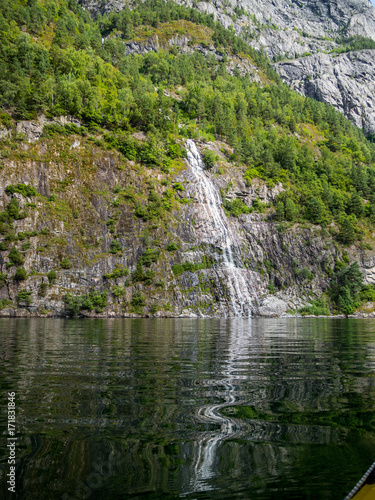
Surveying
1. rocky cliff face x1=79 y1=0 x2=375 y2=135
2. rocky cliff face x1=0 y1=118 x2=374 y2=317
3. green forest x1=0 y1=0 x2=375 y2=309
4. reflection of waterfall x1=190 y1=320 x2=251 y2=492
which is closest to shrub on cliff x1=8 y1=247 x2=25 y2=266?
rocky cliff face x1=0 y1=118 x2=374 y2=317

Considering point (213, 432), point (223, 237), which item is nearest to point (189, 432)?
point (213, 432)

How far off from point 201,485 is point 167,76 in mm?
112706

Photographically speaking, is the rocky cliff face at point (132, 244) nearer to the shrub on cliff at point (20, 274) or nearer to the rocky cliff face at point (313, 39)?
the shrub on cliff at point (20, 274)

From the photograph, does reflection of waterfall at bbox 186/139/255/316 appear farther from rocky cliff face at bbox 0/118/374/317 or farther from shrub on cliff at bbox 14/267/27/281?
shrub on cliff at bbox 14/267/27/281

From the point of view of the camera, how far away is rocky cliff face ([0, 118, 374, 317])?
146 ft

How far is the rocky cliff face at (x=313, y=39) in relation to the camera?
147625 millimetres

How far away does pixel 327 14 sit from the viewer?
196000mm

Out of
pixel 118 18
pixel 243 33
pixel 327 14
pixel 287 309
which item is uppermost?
pixel 327 14

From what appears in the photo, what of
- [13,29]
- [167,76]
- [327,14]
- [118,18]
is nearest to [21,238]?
[13,29]

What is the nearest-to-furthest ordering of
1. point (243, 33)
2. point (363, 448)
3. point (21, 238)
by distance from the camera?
point (363, 448)
point (21, 238)
point (243, 33)

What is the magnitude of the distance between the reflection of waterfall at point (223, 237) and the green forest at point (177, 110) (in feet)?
10.1

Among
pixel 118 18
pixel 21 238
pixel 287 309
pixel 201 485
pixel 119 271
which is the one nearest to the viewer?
pixel 201 485

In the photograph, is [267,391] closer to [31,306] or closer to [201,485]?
[201,485]
